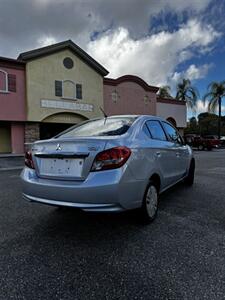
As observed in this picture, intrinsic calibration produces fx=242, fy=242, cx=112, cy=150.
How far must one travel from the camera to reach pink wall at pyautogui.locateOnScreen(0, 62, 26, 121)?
15.3 metres

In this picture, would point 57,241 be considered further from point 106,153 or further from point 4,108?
point 4,108

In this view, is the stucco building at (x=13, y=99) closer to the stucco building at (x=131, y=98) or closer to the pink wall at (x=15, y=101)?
the pink wall at (x=15, y=101)

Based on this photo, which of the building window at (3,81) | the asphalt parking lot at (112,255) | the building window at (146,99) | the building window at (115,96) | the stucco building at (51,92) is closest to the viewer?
the asphalt parking lot at (112,255)

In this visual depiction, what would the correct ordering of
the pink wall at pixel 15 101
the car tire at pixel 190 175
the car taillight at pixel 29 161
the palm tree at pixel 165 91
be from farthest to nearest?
the palm tree at pixel 165 91 → the pink wall at pixel 15 101 → the car tire at pixel 190 175 → the car taillight at pixel 29 161

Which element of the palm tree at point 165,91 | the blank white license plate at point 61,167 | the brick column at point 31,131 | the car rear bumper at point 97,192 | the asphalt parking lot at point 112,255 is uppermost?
the palm tree at point 165,91

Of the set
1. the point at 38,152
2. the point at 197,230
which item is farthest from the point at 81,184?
the point at 197,230

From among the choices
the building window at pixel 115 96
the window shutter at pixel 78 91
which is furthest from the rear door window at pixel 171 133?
the building window at pixel 115 96

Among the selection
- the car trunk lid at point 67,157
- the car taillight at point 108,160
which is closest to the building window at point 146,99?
the car trunk lid at point 67,157

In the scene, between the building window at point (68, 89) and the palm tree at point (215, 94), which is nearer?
the building window at point (68, 89)

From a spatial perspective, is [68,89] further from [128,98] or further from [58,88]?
[128,98]

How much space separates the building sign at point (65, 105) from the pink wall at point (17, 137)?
87.4 inches

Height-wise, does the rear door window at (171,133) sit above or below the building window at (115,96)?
below

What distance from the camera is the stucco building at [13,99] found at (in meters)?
15.2

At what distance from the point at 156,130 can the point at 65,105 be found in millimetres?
14288
